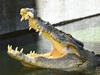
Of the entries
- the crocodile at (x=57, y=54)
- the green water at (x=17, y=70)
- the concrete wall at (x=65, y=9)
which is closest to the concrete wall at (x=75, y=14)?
the concrete wall at (x=65, y=9)

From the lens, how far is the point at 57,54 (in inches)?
304

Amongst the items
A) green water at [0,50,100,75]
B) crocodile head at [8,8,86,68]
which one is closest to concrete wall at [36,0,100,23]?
green water at [0,50,100,75]

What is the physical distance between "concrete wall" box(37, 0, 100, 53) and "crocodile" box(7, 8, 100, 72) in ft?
8.85

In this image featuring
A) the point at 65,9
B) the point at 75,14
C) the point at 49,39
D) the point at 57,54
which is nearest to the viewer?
the point at 49,39

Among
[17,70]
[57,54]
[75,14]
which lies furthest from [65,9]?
[57,54]

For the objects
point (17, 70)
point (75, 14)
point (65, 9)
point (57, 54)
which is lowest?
point (75, 14)

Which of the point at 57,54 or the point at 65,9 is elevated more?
the point at 57,54

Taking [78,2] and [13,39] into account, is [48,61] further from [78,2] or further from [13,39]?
[78,2]

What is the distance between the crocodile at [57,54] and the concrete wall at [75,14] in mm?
2698

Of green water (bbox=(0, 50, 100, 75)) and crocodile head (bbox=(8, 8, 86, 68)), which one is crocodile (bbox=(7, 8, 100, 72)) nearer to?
crocodile head (bbox=(8, 8, 86, 68))

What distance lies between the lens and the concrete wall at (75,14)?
1177 centimetres

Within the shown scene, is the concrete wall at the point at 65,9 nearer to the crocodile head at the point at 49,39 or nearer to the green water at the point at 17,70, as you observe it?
the green water at the point at 17,70

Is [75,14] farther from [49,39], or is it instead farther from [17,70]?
[49,39]

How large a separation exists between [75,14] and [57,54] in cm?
873
